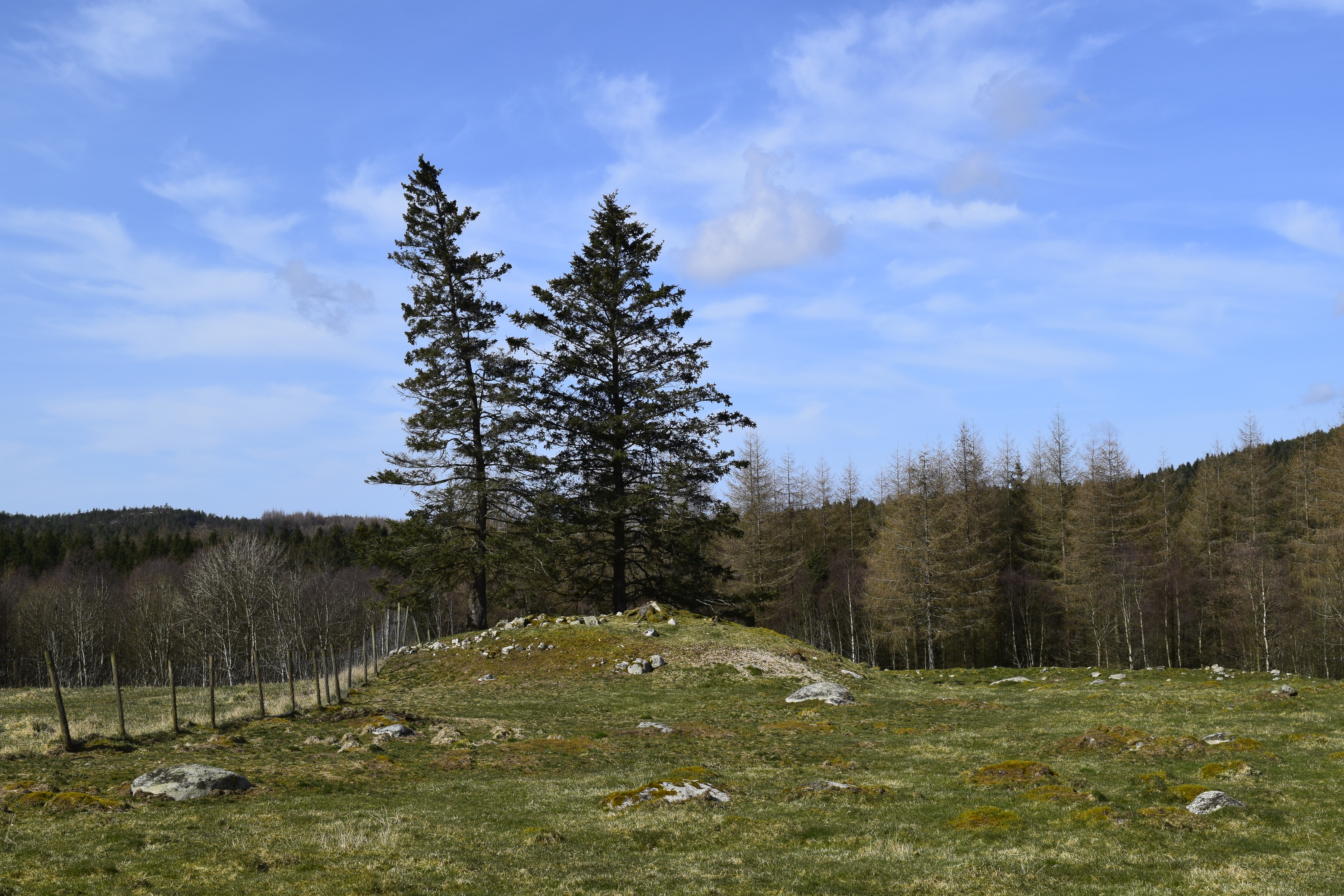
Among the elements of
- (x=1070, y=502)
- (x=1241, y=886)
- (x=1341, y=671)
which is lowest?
(x=1341, y=671)

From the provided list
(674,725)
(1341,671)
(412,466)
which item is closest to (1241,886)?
(674,725)

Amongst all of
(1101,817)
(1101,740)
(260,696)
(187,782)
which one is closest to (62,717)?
(187,782)

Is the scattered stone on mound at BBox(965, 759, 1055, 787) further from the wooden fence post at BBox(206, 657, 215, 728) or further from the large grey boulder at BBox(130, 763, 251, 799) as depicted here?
the wooden fence post at BBox(206, 657, 215, 728)

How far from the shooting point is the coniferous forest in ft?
151

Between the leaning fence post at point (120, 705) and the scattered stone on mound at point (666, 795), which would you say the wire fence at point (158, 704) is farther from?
the scattered stone on mound at point (666, 795)

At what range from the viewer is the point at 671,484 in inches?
1786

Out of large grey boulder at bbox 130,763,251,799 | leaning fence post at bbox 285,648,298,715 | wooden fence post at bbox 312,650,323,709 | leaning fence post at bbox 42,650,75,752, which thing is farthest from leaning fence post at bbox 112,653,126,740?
wooden fence post at bbox 312,650,323,709

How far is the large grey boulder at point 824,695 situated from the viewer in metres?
30.6

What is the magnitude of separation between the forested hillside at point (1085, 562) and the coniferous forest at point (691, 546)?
283mm

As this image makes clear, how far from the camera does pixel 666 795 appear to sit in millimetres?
16172

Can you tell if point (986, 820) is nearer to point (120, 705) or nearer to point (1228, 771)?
point (1228, 771)

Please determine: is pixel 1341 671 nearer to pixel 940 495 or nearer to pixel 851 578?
pixel 940 495

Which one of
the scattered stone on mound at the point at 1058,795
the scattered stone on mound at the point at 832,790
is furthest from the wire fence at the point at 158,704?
the scattered stone on mound at the point at 1058,795

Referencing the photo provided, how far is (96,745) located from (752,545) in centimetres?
5439
